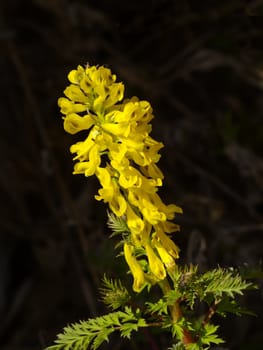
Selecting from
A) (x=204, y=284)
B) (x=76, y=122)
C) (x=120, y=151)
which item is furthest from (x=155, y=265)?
(x=76, y=122)

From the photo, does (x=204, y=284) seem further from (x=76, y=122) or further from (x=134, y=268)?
(x=76, y=122)

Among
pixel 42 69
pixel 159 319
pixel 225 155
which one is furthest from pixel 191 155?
pixel 159 319

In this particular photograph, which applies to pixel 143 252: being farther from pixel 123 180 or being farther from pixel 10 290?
pixel 10 290

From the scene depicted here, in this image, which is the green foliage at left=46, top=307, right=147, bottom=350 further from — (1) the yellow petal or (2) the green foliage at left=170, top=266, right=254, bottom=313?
(1) the yellow petal

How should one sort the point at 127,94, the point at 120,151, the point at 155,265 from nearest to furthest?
1. the point at 120,151
2. the point at 155,265
3. the point at 127,94

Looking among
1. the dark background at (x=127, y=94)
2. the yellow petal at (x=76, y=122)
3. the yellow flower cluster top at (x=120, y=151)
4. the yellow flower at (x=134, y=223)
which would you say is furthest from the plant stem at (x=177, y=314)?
the dark background at (x=127, y=94)

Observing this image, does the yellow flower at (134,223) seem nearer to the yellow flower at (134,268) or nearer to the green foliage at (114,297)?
the yellow flower at (134,268)

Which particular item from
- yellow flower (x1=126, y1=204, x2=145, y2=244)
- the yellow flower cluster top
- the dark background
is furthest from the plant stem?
the dark background

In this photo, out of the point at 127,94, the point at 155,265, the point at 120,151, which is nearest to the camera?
the point at 120,151
